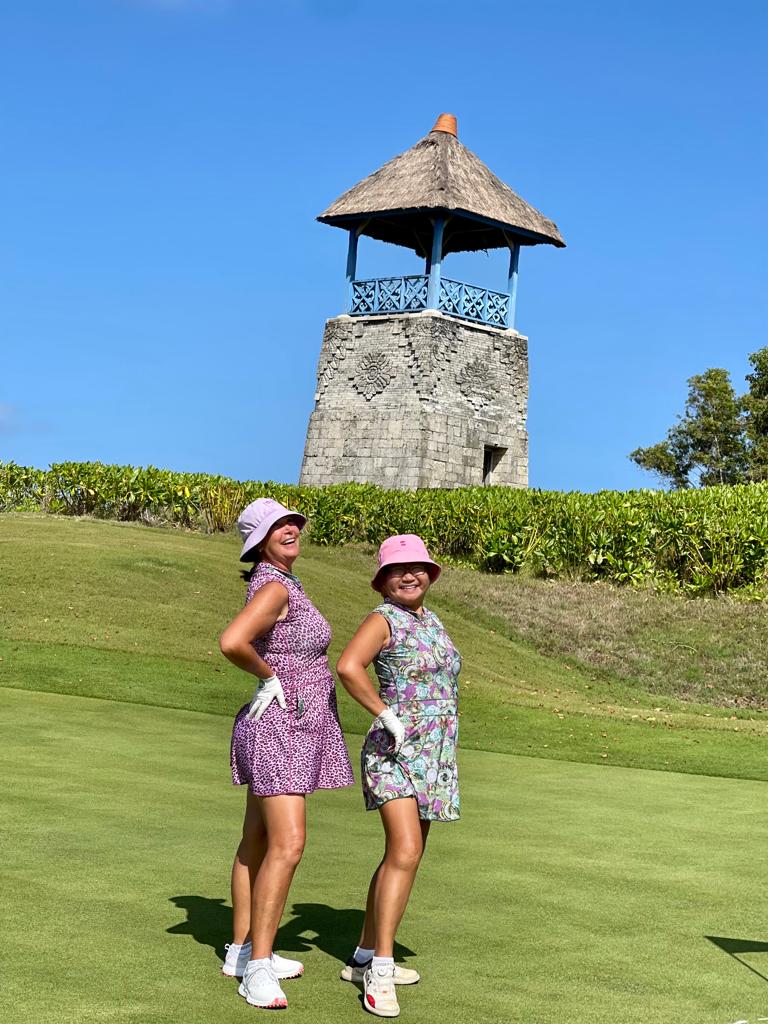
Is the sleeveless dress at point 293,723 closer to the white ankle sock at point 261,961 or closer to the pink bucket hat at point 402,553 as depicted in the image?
the pink bucket hat at point 402,553

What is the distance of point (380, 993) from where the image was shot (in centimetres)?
565

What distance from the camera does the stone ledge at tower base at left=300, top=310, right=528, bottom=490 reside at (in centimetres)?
3706

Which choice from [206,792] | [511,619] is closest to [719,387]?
[511,619]

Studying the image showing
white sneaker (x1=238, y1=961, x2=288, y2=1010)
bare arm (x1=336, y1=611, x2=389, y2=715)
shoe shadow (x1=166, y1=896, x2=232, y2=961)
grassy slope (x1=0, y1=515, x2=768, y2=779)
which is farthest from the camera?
grassy slope (x1=0, y1=515, x2=768, y2=779)

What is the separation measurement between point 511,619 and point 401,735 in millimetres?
23087

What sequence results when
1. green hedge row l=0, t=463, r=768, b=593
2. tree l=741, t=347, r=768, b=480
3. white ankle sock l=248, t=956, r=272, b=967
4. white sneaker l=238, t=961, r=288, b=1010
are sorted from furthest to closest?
tree l=741, t=347, r=768, b=480
green hedge row l=0, t=463, r=768, b=593
white ankle sock l=248, t=956, r=272, b=967
white sneaker l=238, t=961, r=288, b=1010

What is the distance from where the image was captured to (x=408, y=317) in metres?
37.7

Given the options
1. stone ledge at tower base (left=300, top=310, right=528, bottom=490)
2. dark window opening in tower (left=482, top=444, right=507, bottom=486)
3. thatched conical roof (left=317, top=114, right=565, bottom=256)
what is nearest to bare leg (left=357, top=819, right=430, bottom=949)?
stone ledge at tower base (left=300, top=310, right=528, bottom=490)

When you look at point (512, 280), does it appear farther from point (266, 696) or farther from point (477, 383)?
point (266, 696)

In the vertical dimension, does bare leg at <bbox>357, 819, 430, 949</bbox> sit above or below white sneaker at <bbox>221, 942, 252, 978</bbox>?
above

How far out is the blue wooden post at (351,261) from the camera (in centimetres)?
3922

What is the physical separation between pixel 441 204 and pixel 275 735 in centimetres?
3130

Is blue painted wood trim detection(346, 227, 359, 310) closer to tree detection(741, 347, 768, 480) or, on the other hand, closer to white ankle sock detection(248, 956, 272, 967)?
tree detection(741, 347, 768, 480)

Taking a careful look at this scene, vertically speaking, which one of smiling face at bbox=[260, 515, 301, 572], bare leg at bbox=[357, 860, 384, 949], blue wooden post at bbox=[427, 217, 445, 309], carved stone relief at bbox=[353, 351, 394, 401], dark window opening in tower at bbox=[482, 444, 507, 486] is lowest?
bare leg at bbox=[357, 860, 384, 949]
